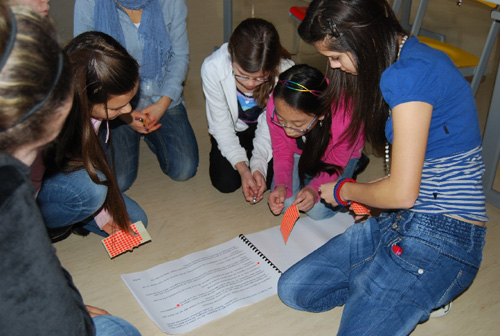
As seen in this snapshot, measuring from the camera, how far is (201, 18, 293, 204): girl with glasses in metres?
1.67

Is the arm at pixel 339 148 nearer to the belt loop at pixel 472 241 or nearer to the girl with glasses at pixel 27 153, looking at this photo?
the belt loop at pixel 472 241

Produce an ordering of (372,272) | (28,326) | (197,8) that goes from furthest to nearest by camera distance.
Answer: (197,8)
(372,272)
(28,326)

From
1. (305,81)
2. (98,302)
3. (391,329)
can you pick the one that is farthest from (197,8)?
(391,329)

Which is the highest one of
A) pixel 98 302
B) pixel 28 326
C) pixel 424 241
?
pixel 28 326

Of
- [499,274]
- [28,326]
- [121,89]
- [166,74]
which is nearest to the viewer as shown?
Result: [28,326]

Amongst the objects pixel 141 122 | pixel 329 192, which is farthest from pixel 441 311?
pixel 141 122

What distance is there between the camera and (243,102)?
1.97m

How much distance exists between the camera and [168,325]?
138 centimetres

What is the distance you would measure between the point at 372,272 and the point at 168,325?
59cm

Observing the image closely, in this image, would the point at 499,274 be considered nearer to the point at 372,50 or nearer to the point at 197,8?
the point at 372,50

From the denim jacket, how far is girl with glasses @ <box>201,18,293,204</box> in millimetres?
243

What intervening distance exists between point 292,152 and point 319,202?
227 mm

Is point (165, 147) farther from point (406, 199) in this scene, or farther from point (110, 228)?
point (406, 199)

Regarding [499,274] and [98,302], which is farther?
[499,274]
